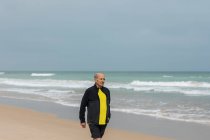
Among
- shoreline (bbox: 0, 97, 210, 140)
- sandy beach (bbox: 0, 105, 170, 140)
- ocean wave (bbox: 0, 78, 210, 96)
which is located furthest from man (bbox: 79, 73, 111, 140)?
ocean wave (bbox: 0, 78, 210, 96)

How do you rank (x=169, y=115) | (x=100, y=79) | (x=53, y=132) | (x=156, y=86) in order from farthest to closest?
1. (x=156, y=86)
2. (x=169, y=115)
3. (x=53, y=132)
4. (x=100, y=79)

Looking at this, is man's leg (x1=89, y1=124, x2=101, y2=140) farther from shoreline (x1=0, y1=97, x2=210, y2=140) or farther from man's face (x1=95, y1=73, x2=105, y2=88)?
shoreline (x1=0, y1=97, x2=210, y2=140)

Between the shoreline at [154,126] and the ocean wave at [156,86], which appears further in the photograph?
the ocean wave at [156,86]

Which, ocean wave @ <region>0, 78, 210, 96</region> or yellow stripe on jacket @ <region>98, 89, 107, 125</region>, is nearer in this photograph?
yellow stripe on jacket @ <region>98, 89, 107, 125</region>

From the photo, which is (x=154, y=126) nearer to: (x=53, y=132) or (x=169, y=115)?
(x=169, y=115)

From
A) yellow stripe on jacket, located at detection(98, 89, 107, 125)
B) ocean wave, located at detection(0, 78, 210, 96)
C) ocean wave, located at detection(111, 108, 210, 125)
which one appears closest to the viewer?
yellow stripe on jacket, located at detection(98, 89, 107, 125)

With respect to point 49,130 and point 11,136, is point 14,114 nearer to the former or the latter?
point 49,130

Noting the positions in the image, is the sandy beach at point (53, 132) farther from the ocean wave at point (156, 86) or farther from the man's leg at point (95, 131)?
the ocean wave at point (156, 86)

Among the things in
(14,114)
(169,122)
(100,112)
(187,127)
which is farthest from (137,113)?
(100,112)

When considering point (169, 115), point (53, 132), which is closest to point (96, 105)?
point (53, 132)

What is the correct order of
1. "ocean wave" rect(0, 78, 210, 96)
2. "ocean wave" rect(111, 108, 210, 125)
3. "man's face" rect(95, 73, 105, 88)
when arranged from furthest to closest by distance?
"ocean wave" rect(0, 78, 210, 96) → "ocean wave" rect(111, 108, 210, 125) → "man's face" rect(95, 73, 105, 88)

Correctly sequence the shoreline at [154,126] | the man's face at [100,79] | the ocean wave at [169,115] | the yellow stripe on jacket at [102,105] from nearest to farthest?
the man's face at [100,79] < the yellow stripe on jacket at [102,105] < the shoreline at [154,126] < the ocean wave at [169,115]

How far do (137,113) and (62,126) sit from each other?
149 inches

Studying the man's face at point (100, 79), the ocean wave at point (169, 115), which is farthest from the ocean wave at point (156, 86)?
the man's face at point (100, 79)
